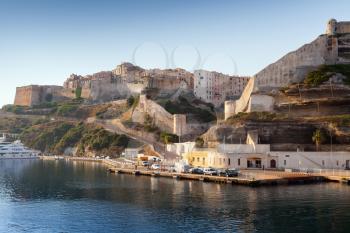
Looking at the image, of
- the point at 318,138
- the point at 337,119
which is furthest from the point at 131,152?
the point at 337,119

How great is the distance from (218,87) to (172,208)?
80.8 m

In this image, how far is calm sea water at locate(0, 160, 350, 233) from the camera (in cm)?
3148

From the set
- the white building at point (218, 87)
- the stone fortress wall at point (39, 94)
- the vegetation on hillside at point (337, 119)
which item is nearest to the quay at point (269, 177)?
the vegetation on hillside at point (337, 119)

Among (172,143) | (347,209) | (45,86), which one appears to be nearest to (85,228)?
(347,209)

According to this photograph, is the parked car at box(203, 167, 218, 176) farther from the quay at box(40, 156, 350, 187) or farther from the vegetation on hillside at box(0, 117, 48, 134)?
the vegetation on hillside at box(0, 117, 48, 134)

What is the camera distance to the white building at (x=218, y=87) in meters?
116

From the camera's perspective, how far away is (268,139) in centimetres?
6588

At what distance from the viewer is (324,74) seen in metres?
76.1

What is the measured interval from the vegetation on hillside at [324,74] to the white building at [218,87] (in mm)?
37252

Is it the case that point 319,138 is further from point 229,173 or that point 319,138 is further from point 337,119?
point 229,173

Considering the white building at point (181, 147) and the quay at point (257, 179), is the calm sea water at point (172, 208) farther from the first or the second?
the white building at point (181, 147)

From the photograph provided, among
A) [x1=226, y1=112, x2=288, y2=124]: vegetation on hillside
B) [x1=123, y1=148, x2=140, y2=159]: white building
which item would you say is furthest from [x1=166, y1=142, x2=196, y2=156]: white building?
[x1=123, y1=148, x2=140, y2=159]: white building

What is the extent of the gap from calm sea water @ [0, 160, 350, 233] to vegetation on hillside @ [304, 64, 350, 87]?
29273 mm

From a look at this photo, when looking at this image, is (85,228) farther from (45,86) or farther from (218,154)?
(45,86)
